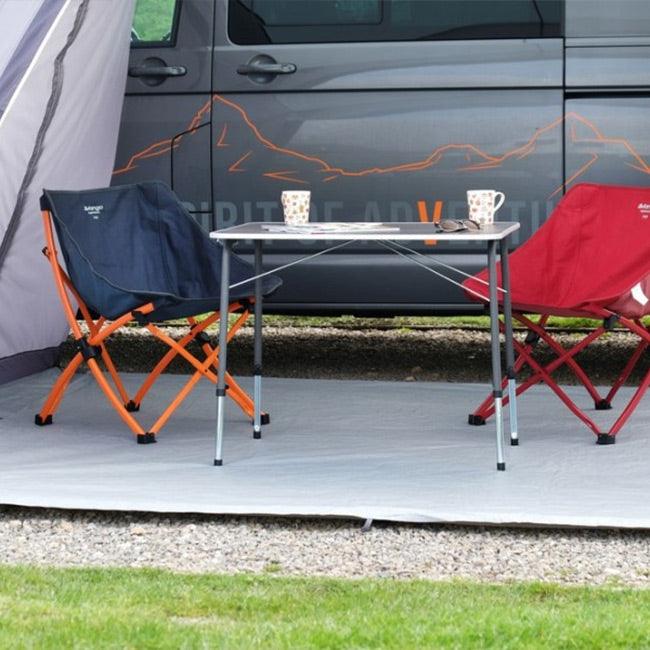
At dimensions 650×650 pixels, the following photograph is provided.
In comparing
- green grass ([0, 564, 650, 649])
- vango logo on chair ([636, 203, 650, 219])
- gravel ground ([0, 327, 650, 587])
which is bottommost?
gravel ground ([0, 327, 650, 587])

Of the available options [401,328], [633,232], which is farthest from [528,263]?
[401,328]

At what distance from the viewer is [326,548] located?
12.2 ft

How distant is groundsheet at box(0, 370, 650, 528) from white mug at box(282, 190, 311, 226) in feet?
2.37

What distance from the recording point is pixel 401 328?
8.11 metres

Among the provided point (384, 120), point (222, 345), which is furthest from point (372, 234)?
point (384, 120)

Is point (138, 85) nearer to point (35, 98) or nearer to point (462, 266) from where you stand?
point (35, 98)

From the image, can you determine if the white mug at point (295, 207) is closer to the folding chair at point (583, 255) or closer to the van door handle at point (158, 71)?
the folding chair at point (583, 255)

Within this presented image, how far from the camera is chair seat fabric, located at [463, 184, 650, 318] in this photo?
5.18m

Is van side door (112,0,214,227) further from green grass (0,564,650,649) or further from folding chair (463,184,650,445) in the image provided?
green grass (0,564,650,649)

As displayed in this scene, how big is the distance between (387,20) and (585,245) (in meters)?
1.24

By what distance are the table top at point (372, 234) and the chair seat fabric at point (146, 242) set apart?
1.99 feet

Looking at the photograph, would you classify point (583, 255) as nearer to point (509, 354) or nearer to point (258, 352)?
point (509, 354)

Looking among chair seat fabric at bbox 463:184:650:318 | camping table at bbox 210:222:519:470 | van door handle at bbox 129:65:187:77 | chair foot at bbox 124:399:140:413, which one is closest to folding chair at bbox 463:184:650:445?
chair seat fabric at bbox 463:184:650:318

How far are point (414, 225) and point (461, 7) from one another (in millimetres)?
1376
